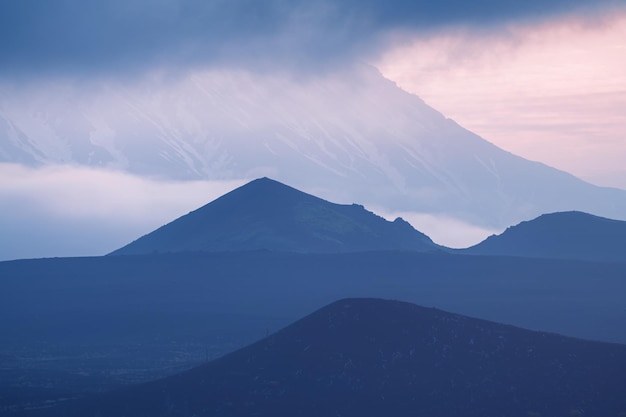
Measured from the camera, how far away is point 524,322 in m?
A: 117

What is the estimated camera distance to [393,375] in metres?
71.1

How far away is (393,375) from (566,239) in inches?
4190

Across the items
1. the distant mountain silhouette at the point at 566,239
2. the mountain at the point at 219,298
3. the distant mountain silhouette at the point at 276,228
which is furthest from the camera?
the distant mountain silhouette at the point at 276,228

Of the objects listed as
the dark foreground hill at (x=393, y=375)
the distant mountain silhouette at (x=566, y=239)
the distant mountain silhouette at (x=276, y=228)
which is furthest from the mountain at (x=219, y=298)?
the dark foreground hill at (x=393, y=375)

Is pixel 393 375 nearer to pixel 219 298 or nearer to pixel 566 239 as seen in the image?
pixel 219 298

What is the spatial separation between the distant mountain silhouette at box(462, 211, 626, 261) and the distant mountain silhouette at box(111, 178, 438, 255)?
38.6ft

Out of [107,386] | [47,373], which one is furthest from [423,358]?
[47,373]

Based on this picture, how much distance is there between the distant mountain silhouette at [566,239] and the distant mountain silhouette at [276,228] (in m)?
11.8

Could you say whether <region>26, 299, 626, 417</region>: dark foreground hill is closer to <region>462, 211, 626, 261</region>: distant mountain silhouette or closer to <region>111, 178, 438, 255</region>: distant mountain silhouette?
<region>462, 211, 626, 261</region>: distant mountain silhouette

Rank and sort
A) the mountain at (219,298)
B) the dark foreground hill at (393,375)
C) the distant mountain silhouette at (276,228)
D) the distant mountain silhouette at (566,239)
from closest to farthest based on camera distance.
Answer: the dark foreground hill at (393,375)
the mountain at (219,298)
the distant mountain silhouette at (566,239)
the distant mountain silhouette at (276,228)

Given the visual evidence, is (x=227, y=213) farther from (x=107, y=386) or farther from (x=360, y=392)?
(x=360, y=392)

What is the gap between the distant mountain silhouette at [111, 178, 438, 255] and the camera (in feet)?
570

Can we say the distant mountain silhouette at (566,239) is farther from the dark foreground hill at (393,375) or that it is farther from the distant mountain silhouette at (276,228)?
the dark foreground hill at (393,375)

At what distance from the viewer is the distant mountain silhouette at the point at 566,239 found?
16562cm
